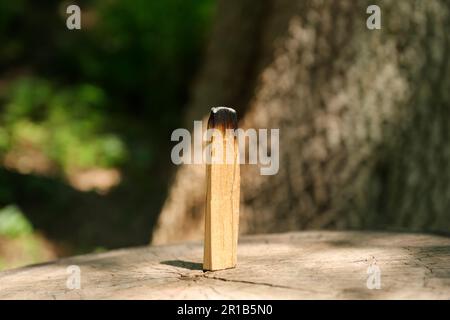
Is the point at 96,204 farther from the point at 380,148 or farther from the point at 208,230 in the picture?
the point at 208,230

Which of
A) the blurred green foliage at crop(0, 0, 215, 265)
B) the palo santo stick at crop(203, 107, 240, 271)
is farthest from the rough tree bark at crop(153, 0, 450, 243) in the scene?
the blurred green foliage at crop(0, 0, 215, 265)

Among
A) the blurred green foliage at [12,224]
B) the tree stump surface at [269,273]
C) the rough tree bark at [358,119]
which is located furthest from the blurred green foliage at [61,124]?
the tree stump surface at [269,273]

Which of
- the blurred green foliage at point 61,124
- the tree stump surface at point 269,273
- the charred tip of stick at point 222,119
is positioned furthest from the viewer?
the blurred green foliage at point 61,124

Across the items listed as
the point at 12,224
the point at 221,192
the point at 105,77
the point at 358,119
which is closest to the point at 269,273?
the point at 221,192

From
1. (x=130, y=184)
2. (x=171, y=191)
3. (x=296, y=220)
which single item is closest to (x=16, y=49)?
(x=130, y=184)

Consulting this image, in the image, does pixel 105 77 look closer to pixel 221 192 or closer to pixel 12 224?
pixel 12 224

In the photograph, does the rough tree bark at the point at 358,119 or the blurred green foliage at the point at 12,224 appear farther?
the blurred green foliage at the point at 12,224

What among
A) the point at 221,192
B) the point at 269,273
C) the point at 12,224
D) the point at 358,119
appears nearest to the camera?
the point at 269,273

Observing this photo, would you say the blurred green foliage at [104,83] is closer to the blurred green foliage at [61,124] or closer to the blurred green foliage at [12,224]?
the blurred green foliage at [61,124]
